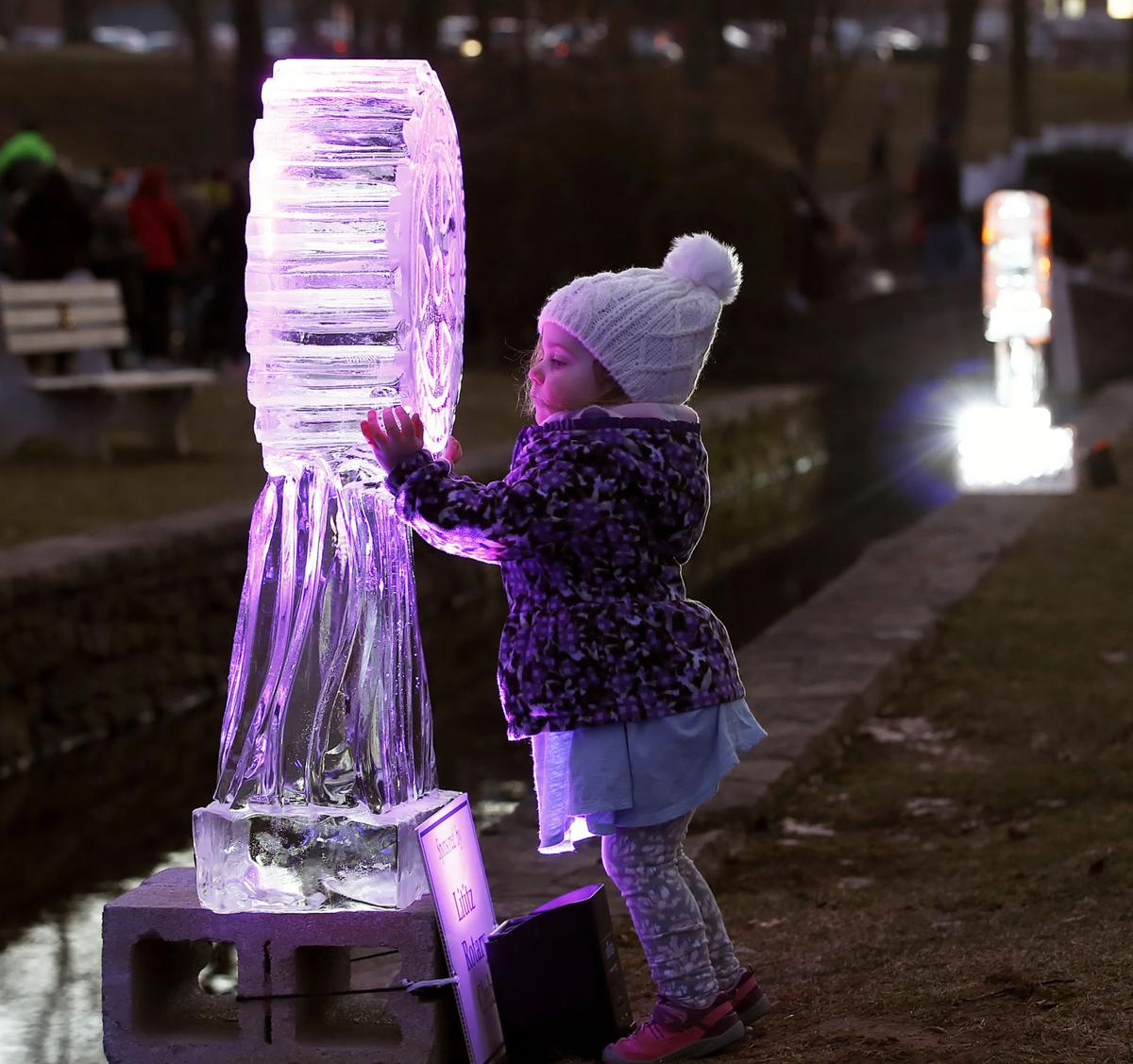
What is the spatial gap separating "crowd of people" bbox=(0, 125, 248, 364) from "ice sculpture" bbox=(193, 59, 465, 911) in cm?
1134

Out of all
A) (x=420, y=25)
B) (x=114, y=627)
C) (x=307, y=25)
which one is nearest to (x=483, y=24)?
(x=307, y=25)

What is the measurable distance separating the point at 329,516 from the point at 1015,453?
9006 millimetres

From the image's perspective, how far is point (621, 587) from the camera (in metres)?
3.56

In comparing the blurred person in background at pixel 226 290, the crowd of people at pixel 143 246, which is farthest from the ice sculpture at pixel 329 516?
the blurred person in background at pixel 226 290

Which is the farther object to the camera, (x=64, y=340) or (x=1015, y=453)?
(x=64, y=340)

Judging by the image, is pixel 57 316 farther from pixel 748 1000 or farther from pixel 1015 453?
pixel 748 1000

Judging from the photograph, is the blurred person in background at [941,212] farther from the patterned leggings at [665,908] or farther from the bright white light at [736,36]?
the bright white light at [736,36]

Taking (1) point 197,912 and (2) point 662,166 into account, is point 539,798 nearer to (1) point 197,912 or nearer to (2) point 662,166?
(1) point 197,912

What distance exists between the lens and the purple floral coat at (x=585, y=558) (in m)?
3.50

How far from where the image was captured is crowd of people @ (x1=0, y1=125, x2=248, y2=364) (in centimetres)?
1484

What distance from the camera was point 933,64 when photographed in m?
62.3

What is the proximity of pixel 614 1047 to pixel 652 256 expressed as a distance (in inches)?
722

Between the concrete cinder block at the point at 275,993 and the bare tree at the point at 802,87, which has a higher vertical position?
the bare tree at the point at 802,87

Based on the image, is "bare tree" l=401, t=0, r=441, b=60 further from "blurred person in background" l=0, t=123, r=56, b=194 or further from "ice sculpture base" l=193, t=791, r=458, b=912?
"ice sculpture base" l=193, t=791, r=458, b=912
